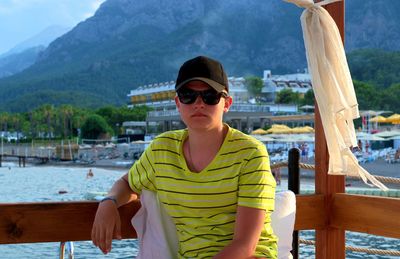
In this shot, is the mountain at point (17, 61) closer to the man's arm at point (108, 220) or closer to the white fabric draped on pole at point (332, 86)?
the white fabric draped on pole at point (332, 86)

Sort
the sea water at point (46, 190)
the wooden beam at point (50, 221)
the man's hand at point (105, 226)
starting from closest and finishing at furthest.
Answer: the man's hand at point (105, 226) < the wooden beam at point (50, 221) < the sea water at point (46, 190)

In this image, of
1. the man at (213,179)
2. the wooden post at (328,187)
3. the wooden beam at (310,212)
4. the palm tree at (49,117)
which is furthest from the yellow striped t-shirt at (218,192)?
the palm tree at (49,117)

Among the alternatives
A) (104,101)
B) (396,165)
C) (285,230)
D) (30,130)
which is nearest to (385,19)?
(104,101)

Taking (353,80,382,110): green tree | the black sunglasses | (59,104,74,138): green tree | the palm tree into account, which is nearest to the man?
the black sunglasses

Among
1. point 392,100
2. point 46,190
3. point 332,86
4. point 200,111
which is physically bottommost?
point 46,190

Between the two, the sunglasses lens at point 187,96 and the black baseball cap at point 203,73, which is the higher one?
the black baseball cap at point 203,73

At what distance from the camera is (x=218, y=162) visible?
1520 millimetres

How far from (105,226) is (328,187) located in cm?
103

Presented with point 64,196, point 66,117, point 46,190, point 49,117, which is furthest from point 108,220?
point 49,117

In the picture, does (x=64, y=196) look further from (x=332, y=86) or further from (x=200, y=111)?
(x=200, y=111)

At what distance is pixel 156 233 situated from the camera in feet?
5.51

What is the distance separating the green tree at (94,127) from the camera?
55500 mm

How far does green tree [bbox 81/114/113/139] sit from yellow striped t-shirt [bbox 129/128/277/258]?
54.7 meters

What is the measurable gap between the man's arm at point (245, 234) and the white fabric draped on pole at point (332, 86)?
2.65ft
